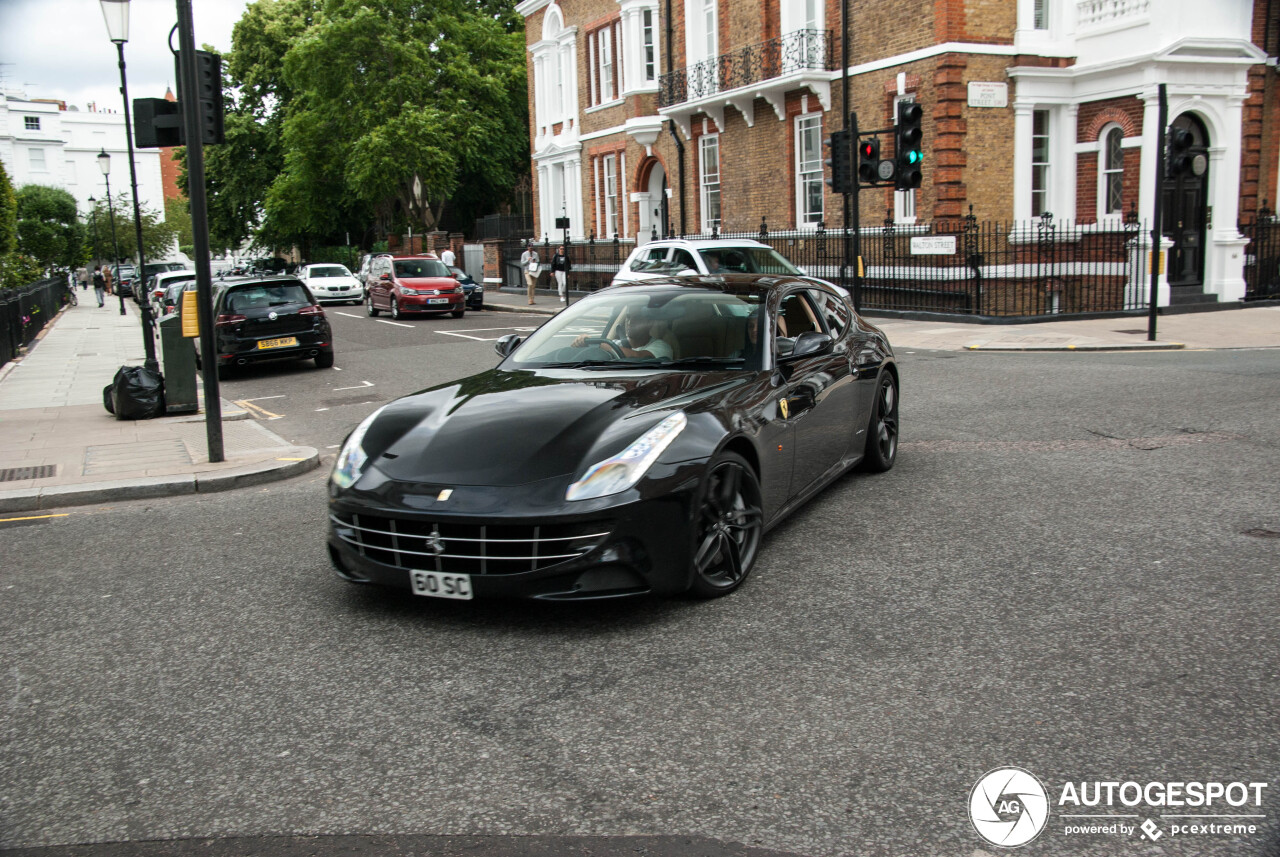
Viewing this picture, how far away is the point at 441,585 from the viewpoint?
456 cm

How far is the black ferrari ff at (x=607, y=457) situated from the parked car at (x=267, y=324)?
1181cm

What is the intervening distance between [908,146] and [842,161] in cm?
174

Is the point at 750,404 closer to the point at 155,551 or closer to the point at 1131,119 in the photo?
the point at 155,551

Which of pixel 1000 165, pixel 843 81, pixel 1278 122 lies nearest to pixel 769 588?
pixel 1000 165

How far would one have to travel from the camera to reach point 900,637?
14.4 feet

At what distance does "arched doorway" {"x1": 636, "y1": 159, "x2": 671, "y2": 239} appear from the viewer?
33781 millimetres

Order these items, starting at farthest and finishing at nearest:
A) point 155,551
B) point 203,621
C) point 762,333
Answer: point 155,551
point 762,333
point 203,621

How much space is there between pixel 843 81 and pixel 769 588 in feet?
70.8

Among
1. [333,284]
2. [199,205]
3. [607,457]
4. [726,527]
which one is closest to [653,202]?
[333,284]

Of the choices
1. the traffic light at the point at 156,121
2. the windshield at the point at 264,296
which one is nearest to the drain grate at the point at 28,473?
the traffic light at the point at 156,121

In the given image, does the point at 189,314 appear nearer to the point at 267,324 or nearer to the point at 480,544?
the point at 480,544

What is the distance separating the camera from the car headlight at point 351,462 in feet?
16.2

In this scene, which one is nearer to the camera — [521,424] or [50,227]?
[521,424]

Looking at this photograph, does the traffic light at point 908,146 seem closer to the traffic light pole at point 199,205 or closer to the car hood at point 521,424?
the traffic light pole at point 199,205
